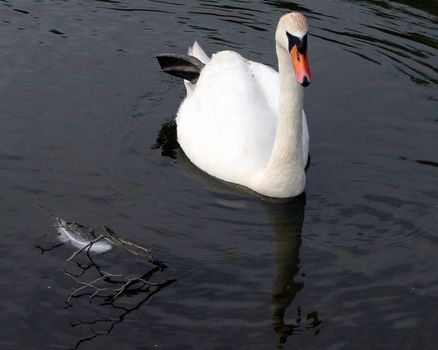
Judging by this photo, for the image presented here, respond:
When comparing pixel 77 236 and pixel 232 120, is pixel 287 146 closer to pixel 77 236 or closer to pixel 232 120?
pixel 232 120

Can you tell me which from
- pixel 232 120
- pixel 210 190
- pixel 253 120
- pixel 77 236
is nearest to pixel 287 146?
pixel 253 120

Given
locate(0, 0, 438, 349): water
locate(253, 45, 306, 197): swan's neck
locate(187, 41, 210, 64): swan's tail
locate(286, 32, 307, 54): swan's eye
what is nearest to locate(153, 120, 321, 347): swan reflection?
locate(0, 0, 438, 349): water

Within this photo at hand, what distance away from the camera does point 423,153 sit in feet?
33.9

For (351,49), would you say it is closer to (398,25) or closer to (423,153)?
(398,25)

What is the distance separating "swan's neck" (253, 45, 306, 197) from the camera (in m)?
9.05

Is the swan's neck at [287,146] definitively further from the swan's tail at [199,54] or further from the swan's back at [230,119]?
the swan's tail at [199,54]

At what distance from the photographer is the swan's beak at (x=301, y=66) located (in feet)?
27.2

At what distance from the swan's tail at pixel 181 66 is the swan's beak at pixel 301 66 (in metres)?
2.90

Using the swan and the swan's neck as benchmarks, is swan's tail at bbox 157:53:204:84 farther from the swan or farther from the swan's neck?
the swan's neck

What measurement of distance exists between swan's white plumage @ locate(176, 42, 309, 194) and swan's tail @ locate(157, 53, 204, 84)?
35cm

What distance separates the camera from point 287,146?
366 inches

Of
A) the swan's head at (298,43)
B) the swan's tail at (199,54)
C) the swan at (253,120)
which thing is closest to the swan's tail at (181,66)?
the swan at (253,120)

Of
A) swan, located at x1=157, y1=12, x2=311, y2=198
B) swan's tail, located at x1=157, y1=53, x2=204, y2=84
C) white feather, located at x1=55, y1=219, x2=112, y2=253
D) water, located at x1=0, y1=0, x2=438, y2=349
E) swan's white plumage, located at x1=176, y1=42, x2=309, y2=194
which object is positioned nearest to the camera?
water, located at x1=0, y1=0, x2=438, y2=349

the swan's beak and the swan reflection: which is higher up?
the swan's beak
